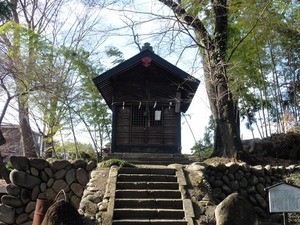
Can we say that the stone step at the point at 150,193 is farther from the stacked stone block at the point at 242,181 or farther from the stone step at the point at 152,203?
the stacked stone block at the point at 242,181

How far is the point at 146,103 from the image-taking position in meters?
13.7

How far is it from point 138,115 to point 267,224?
253 inches

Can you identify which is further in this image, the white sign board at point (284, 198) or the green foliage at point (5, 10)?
the green foliage at point (5, 10)

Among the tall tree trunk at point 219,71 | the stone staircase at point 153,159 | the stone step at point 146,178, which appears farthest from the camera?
the tall tree trunk at point 219,71

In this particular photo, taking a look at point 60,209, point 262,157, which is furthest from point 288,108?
point 60,209

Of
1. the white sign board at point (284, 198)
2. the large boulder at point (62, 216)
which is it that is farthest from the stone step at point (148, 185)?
the white sign board at point (284, 198)

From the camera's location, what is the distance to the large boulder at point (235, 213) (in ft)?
19.7

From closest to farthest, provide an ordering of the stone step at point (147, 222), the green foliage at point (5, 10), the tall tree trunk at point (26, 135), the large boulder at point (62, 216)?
the large boulder at point (62, 216) → the stone step at point (147, 222) → the green foliage at point (5, 10) → the tall tree trunk at point (26, 135)

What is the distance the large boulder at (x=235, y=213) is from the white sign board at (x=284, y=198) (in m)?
0.47

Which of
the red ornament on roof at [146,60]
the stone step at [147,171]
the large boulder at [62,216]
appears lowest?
the large boulder at [62,216]

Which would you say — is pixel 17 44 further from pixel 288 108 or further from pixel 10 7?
pixel 288 108

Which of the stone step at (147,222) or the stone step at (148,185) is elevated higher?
the stone step at (148,185)

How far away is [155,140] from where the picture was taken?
1357 cm

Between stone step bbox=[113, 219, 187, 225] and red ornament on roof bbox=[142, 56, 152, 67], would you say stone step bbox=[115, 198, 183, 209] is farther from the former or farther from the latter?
red ornament on roof bbox=[142, 56, 152, 67]
